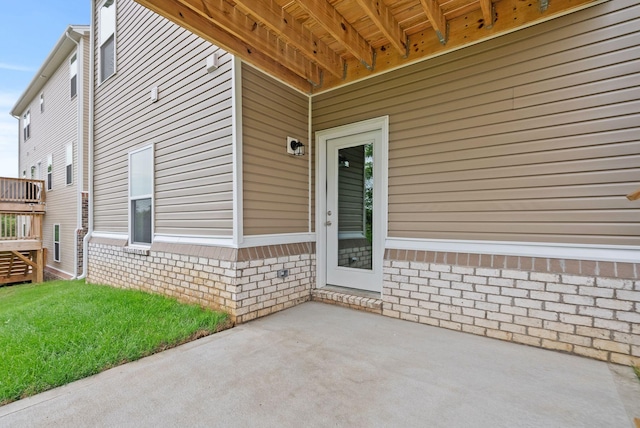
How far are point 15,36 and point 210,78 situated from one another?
17873 mm

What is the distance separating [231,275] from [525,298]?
9.60 ft

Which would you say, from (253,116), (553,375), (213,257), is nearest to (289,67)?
(253,116)

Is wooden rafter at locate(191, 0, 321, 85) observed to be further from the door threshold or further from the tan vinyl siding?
the door threshold

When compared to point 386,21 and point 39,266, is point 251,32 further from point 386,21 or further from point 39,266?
point 39,266

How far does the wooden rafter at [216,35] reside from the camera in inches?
95.7

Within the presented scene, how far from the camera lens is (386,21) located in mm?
2744

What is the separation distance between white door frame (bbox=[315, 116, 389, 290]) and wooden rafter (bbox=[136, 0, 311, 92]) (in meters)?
0.86

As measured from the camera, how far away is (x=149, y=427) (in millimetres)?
1623

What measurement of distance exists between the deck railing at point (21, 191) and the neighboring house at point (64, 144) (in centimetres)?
26

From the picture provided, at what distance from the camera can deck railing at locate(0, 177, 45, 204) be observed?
8766 mm

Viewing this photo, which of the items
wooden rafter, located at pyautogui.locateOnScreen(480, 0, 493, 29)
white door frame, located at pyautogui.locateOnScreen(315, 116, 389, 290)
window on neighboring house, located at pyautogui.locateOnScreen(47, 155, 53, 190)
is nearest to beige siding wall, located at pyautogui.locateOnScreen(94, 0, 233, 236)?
white door frame, located at pyautogui.locateOnScreen(315, 116, 389, 290)

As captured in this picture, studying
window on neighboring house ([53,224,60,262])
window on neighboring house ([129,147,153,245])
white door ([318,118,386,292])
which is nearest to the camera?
white door ([318,118,386,292])

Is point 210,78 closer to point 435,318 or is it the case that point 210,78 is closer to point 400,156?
point 400,156

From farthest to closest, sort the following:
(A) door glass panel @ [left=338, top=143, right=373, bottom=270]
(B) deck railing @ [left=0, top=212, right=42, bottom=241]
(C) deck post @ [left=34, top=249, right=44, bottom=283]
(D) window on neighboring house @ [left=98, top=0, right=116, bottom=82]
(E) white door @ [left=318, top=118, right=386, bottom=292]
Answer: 1. (C) deck post @ [left=34, top=249, right=44, bottom=283]
2. (B) deck railing @ [left=0, top=212, right=42, bottom=241]
3. (D) window on neighboring house @ [left=98, top=0, right=116, bottom=82]
4. (A) door glass panel @ [left=338, top=143, right=373, bottom=270]
5. (E) white door @ [left=318, top=118, right=386, bottom=292]
